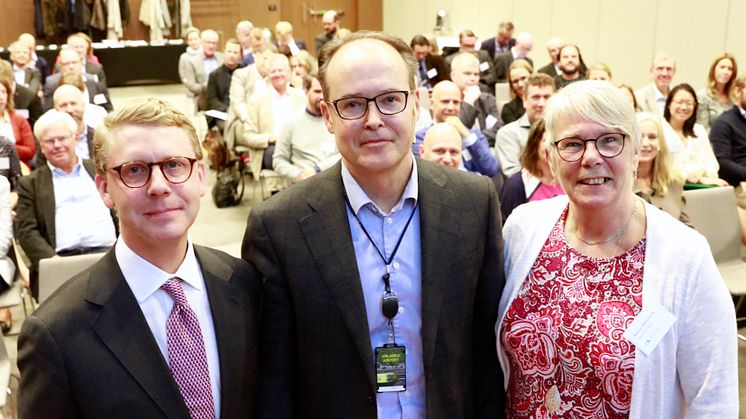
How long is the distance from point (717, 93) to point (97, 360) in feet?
24.4

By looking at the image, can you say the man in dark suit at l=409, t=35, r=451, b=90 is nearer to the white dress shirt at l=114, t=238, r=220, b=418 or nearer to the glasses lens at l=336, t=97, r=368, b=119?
the glasses lens at l=336, t=97, r=368, b=119

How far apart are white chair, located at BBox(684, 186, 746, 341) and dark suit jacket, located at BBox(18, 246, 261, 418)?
12.5 feet

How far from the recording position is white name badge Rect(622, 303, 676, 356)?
1.75m

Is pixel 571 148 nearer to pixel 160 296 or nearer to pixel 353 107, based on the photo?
pixel 353 107

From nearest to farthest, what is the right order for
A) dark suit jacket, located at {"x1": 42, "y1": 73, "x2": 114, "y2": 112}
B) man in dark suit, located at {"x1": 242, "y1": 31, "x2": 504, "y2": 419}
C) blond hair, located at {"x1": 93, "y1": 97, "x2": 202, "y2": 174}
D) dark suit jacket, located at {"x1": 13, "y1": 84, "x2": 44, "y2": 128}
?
blond hair, located at {"x1": 93, "y1": 97, "x2": 202, "y2": 174} → man in dark suit, located at {"x1": 242, "y1": 31, "x2": 504, "y2": 419} → dark suit jacket, located at {"x1": 13, "y1": 84, "x2": 44, "y2": 128} → dark suit jacket, located at {"x1": 42, "y1": 73, "x2": 114, "y2": 112}

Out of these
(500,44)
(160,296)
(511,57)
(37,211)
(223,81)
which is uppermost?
(500,44)

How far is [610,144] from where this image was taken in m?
1.83

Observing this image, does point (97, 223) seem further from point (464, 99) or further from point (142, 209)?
point (464, 99)

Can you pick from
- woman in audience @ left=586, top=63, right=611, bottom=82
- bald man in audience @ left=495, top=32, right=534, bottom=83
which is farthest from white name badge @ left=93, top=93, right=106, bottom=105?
bald man in audience @ left=495, top=32, right=534, bottom=83

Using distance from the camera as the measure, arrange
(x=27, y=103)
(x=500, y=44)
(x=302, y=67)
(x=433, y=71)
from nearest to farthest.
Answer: (x=27, y=103) → (x=302, y=67) → (x=433, y=71) → (x=500, y=44)

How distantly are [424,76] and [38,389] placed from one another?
8.38 metres

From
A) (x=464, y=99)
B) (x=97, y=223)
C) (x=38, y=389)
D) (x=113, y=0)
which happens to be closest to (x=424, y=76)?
(x=464, y=99)

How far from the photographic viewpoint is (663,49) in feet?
34.4

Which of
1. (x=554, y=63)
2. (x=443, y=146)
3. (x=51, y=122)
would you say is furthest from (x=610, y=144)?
(x=554, y=63)
